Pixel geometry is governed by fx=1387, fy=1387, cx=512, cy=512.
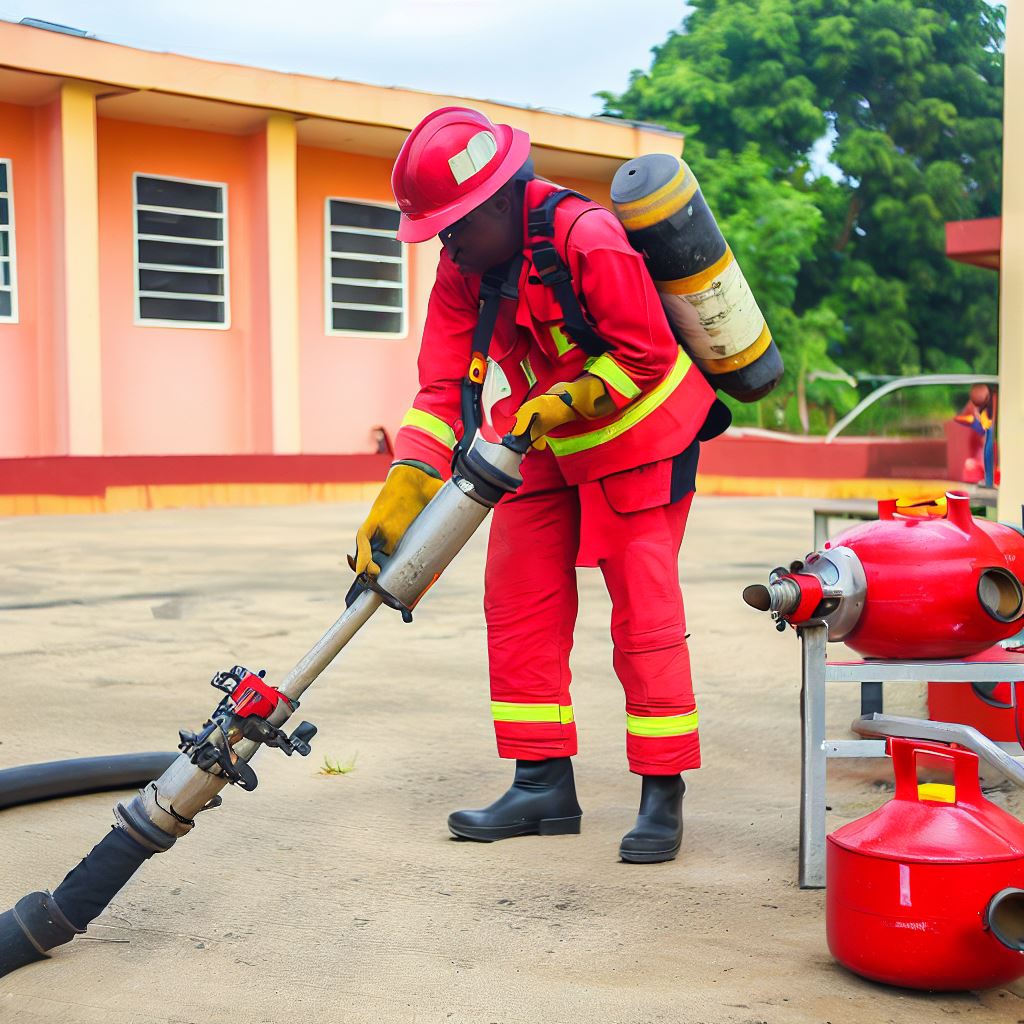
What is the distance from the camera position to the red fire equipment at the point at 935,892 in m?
2.20

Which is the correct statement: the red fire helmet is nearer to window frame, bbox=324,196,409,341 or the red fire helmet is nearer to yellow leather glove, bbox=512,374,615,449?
yellow leather glove, bbox=512,374,615,449

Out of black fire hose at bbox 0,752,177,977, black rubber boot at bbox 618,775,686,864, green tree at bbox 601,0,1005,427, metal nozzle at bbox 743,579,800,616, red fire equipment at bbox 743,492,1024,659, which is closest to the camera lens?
black fire hose at bbox 0,752,177,977

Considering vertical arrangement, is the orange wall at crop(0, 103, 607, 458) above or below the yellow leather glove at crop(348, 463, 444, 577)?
above

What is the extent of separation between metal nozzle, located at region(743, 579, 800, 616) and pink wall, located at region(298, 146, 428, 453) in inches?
527

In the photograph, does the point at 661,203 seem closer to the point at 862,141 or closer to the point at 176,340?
the point at 176,340

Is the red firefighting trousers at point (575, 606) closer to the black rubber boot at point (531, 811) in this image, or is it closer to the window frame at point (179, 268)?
the black rubber boot at point (531, 811)

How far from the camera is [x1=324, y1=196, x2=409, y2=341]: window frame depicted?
52.3 feet

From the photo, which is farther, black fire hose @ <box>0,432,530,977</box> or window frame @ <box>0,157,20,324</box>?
window frame @ <box>0,157,20,324</box>

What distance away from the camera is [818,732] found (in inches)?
114

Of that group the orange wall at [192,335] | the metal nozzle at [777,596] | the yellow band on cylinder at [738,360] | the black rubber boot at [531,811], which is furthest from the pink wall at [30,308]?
the metal nozzle at [777,596]

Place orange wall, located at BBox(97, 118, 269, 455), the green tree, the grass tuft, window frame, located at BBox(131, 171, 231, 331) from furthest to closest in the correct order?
1. the green tree
2. window frame, located at BBox(131, 171, 231, 331)
3. orange wall, located at BBox(97, 118, 269, 455)
4. the grass tuft

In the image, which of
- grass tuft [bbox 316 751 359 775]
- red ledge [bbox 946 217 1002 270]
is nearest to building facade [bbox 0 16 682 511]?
red ledge [bbox 946 217 1002 270]

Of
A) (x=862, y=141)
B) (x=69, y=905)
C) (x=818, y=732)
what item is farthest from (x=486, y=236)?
(x=862, y=141)

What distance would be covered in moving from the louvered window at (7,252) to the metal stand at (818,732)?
1267cm
